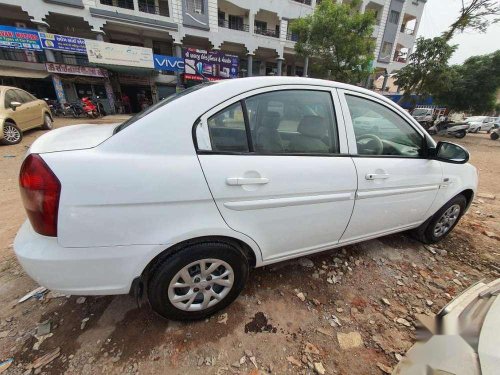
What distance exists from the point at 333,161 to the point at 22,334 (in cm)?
246

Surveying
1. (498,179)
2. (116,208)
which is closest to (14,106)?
(116,208)

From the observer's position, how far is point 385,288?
86.7 inches

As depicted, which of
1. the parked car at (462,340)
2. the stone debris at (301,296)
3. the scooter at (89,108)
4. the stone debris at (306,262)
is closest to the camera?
the parked car at (462,340)

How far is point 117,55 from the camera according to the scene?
1560cm

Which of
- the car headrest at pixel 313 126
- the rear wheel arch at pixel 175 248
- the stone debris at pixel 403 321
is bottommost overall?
the stone debris at pixel 403 321

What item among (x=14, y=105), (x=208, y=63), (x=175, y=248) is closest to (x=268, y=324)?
(x=175, y=248)

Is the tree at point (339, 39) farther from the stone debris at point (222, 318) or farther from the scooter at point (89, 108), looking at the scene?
the stone debris at point (222, 318)

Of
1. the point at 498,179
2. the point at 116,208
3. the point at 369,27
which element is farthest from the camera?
the point at 369,27

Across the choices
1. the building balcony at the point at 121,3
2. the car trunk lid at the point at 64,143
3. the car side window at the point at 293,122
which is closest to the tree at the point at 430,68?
the car side window at the point at 293,122

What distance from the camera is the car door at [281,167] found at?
1.43 meters

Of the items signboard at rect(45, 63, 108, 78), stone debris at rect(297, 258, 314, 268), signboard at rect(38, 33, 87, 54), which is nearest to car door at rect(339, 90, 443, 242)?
stone debris at rect(297, 258, 314, 268)

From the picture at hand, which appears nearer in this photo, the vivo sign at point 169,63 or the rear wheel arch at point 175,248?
the rear wheel arch at point 175,248

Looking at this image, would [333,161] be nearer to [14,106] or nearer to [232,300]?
[232,300]

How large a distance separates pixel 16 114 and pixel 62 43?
1160 centimetres
